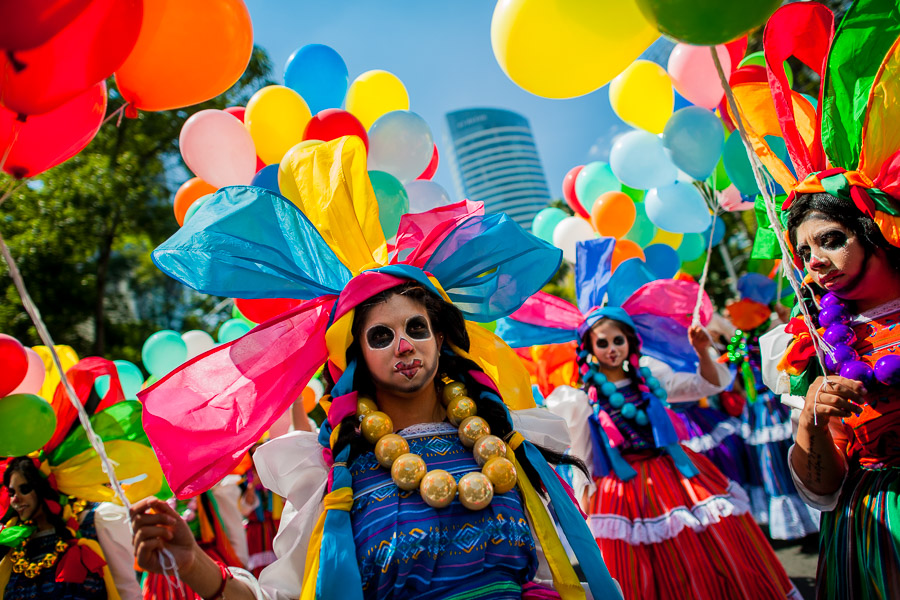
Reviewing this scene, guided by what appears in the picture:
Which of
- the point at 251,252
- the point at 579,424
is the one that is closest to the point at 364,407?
the point at 251,252

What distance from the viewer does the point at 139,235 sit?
41.5 feet

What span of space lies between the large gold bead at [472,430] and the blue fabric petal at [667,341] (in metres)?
2.21

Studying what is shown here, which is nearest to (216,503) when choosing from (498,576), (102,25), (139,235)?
(498,576)

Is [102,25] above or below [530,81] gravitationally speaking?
above

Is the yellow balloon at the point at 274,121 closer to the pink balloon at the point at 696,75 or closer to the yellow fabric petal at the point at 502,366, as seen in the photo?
the yellow fabric petal at the point at 502,366

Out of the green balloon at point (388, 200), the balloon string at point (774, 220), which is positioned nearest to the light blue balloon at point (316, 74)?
the green balloon at point (388, 200)

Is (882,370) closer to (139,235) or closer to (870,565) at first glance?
(870,565)

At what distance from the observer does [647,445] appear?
11.4ft

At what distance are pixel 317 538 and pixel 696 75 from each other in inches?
127

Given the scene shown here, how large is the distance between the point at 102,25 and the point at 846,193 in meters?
2.24

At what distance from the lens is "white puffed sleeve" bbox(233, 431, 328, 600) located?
1.70 meters

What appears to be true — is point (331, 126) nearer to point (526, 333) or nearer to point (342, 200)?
point (342, 200)

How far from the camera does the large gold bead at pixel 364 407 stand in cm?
197

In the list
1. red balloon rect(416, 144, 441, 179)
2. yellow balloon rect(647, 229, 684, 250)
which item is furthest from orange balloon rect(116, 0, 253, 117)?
yellow balloon rect(647, 229, 684, 250)
